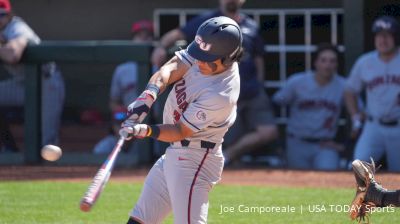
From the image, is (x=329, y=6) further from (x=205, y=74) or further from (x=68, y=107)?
(x=205, y=74)

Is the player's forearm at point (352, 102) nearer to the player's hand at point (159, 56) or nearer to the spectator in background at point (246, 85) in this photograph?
the spectator in background at point (246, 85)

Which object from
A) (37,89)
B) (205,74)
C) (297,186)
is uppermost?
(205,74)

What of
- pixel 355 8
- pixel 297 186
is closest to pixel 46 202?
pixel 297 186

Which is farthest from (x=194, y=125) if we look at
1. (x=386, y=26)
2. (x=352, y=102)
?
(x=352, y=102)

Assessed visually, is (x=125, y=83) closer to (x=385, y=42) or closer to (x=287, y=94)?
(x=287, y=94)

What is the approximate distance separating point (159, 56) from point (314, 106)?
1846mm

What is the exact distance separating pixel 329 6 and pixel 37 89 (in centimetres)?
375

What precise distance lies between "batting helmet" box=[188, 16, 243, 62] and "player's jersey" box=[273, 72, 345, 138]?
Answer: 5250 mm

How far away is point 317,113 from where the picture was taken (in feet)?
35.9

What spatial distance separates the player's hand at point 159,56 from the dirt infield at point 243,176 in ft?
3.73

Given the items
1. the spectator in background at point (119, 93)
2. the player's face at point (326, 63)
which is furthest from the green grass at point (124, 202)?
the player's face at point (326, 63)

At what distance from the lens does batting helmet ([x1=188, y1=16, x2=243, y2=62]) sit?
5684 mm

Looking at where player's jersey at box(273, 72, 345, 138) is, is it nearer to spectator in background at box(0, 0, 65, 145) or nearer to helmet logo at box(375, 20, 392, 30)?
helmet logo at box(375, 20, 392, 30)

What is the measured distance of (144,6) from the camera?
1316cm
